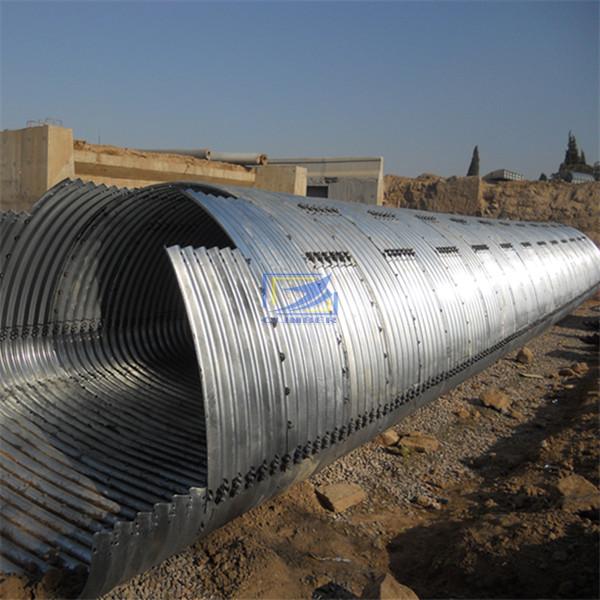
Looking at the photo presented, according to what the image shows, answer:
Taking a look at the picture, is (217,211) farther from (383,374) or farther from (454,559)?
(454,559)

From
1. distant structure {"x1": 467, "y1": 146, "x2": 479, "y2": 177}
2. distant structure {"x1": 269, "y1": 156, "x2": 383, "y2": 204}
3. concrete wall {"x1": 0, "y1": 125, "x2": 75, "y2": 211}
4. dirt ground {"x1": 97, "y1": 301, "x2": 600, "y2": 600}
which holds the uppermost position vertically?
distant structure {"x1": 467, "y1": 146, "x2": 479, "y2": 177}

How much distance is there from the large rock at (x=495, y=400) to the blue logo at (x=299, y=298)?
4847 millimetres

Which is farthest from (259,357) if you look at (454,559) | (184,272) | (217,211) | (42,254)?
(42,254)

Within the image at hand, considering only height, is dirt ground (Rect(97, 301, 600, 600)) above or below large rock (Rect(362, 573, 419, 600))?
below

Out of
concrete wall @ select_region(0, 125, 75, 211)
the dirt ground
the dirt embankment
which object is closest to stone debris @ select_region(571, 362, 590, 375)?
the dirt ground

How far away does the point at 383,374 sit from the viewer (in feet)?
23.2

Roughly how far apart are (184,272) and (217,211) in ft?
5.22

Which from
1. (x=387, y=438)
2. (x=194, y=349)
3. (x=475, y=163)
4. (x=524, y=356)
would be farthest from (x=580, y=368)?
(x=475, y=163)

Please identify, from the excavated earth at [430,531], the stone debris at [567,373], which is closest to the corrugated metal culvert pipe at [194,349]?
the excavated earth at [430,531]

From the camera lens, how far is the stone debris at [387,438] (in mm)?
8062

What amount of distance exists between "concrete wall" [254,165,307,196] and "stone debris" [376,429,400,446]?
14442mm

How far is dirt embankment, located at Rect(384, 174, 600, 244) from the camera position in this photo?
4338cm

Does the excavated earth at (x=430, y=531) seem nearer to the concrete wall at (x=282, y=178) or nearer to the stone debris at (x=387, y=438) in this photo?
the stone debris at (x=387, y=438)

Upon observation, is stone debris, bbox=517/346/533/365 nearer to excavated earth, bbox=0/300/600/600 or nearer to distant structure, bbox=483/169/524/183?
excavated earth, bbox=0/300/600/600
